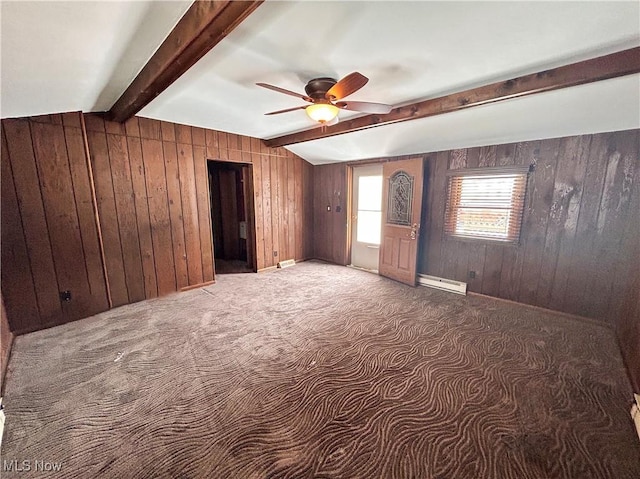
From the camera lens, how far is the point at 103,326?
2.76 m

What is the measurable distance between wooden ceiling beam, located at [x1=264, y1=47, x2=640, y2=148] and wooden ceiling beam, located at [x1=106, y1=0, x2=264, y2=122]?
1.98 meters

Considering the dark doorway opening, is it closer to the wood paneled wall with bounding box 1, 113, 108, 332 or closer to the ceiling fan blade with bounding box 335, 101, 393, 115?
the wood paneled wall with bounding box 1, 113, 108, 332

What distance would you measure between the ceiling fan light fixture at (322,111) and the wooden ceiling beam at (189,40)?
916mm

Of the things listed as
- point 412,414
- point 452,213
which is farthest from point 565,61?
point 412,414

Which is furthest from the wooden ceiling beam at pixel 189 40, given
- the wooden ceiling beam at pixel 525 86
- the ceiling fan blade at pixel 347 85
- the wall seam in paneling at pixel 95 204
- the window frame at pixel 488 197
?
the window frame at pixel 488 197

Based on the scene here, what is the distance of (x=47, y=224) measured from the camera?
2.67 m

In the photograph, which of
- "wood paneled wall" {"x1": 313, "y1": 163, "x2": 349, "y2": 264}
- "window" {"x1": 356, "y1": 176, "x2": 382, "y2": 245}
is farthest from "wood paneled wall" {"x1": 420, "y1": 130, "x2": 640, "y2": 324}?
"wood paneled wall" {"x1": 313, "y1": 163, "x2": 349, "y2": 264}

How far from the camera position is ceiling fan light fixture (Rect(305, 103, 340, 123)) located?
7.21 ft

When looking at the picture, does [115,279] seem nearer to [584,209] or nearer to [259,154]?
[259,154]

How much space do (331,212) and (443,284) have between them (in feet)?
8.22

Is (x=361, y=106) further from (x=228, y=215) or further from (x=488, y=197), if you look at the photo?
(x=228, y=215)

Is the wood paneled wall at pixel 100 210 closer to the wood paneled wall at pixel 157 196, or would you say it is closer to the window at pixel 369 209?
the wood paneled wall at pixel 157 196

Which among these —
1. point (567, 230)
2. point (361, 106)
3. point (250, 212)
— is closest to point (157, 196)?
point (250, 212)

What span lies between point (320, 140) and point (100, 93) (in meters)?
2.67
